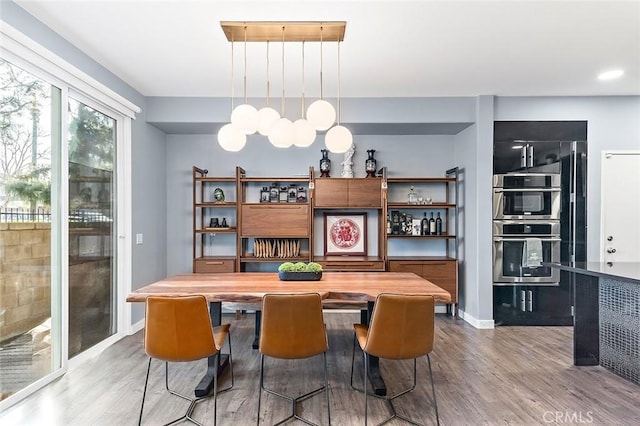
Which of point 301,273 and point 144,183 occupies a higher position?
point 144,183

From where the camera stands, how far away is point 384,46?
2.96m

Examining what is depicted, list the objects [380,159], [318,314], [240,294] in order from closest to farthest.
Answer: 1. [318,314]
2. [240,294]
3. [380,159]

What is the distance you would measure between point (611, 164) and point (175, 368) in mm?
5127

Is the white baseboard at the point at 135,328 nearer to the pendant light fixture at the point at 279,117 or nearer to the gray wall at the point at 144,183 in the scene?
the gray wall at the point at 144,183

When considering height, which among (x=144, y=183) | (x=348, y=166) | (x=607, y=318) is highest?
(x=348, y=166)

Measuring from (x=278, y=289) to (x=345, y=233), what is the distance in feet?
8.08

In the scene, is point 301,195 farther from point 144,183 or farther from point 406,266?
point 144,183

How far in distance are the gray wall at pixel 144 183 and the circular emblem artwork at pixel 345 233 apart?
2.22 metres

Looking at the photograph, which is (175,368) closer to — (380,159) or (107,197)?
(107,197)

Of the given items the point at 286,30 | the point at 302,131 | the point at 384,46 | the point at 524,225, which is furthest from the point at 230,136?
the point at 524,225

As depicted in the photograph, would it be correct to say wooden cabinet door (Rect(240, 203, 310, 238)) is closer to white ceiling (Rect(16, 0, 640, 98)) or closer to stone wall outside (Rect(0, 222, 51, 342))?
white ceiling (Rect(16, 0, 640, 98))

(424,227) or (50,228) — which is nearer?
(50,228)

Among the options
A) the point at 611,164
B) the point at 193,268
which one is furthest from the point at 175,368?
the point at 611,164

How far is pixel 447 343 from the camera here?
3652 mm
